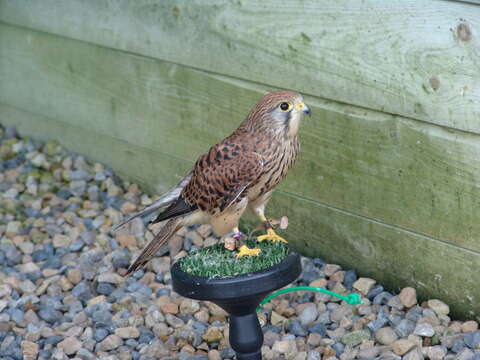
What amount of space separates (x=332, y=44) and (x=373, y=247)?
2.45 feet

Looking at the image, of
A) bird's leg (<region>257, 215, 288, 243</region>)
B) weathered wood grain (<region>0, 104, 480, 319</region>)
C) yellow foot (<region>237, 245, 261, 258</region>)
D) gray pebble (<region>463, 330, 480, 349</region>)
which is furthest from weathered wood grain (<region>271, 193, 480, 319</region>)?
yellow foot (<region>237, 245, 261, 258</region>)

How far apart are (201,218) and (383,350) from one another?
2.35 ft

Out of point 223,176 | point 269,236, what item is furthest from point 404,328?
point 223,176

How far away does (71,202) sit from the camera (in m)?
3.89

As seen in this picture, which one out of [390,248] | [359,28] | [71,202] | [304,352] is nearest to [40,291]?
[71,202]

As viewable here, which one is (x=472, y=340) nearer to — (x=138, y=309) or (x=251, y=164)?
(x=251, y=164)

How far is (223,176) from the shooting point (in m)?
2.48

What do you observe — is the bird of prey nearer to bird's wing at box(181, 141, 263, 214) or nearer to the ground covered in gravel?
bird's wing at box(181, 141, 263, 214)

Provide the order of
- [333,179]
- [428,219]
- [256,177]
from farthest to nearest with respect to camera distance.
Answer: [333,179]
[428,219]
[256,177]

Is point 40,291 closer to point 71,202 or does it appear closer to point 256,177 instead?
point 71,202

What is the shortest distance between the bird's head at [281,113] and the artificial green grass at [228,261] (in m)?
0.35

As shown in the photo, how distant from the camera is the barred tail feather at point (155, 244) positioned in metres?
2.64

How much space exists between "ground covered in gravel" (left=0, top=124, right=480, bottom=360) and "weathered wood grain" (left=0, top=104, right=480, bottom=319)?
6 centimetres

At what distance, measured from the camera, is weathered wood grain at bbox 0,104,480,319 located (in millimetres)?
2816
